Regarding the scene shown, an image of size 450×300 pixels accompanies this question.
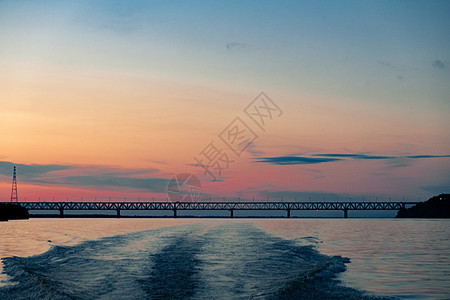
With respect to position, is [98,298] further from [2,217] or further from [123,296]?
[2,217]

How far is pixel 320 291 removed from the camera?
73.4 ft

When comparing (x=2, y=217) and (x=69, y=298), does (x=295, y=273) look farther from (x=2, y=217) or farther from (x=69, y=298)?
(x=2, y=217)

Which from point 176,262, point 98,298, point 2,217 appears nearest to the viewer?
point 98,298

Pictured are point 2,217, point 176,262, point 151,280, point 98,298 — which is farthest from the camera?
point 2,217

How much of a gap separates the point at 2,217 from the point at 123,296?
18675 cm

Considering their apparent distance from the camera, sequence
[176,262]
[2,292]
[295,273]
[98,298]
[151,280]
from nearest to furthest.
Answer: [98,298] → [2,292] → [151,280] → [295,273] → [176,262]

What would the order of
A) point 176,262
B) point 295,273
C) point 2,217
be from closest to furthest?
point 295,273 < point 176,262 < point 2,217

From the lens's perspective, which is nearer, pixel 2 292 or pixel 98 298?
pixel 98 298

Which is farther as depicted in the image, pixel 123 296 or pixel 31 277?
pixel 31 277

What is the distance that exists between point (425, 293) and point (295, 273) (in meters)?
9.27

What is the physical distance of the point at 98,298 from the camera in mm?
20375

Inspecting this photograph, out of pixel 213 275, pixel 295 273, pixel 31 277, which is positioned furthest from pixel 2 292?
pixel 295 273

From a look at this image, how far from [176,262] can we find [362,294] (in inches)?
627

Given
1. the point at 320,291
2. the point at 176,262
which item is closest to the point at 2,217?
the point at 176,262
